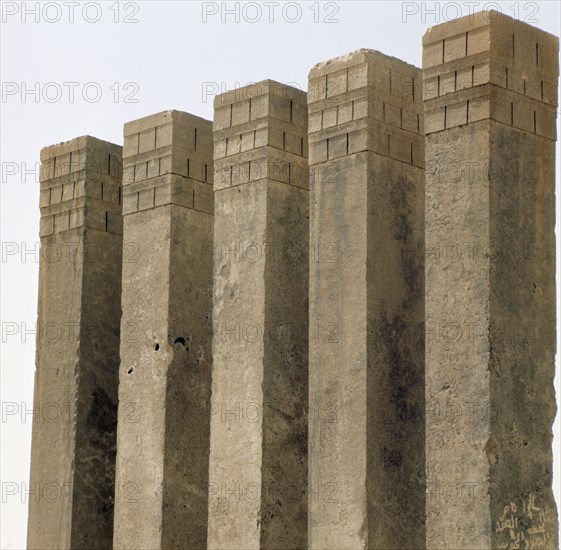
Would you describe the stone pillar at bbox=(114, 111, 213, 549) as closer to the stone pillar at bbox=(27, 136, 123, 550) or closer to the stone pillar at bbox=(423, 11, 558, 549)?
the stone pillar at bbox=(27, 136, 123, 550)

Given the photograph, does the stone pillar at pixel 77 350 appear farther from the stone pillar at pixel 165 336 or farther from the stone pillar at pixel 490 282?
the stone pillar at pixel 490 282

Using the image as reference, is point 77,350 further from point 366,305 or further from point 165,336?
→ point 366,305

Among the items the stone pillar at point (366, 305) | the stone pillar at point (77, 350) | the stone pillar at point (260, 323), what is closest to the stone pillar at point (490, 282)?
the stone pillar at point (366, 305)

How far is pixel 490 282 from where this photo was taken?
10.4 metres

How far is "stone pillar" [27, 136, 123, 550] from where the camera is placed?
525 inches

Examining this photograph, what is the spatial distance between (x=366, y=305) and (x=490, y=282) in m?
1.01

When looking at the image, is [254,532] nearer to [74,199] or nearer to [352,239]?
[352,239]

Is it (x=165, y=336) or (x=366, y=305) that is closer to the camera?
(x=366, y=305)

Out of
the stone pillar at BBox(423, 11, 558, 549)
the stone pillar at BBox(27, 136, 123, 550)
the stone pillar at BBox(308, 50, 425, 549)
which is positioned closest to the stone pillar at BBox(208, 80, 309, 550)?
the stone pillar at BBox(308, 50, 425, 549)

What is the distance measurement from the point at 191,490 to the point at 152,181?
2.35 meters

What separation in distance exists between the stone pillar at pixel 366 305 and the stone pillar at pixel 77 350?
269 cm

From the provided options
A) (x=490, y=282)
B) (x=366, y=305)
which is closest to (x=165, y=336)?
(x=366, y=305)

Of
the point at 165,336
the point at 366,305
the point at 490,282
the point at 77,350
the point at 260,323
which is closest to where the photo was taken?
the point at 490,282

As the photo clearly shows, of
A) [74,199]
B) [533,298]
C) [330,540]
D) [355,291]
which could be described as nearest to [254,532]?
[330,540]
